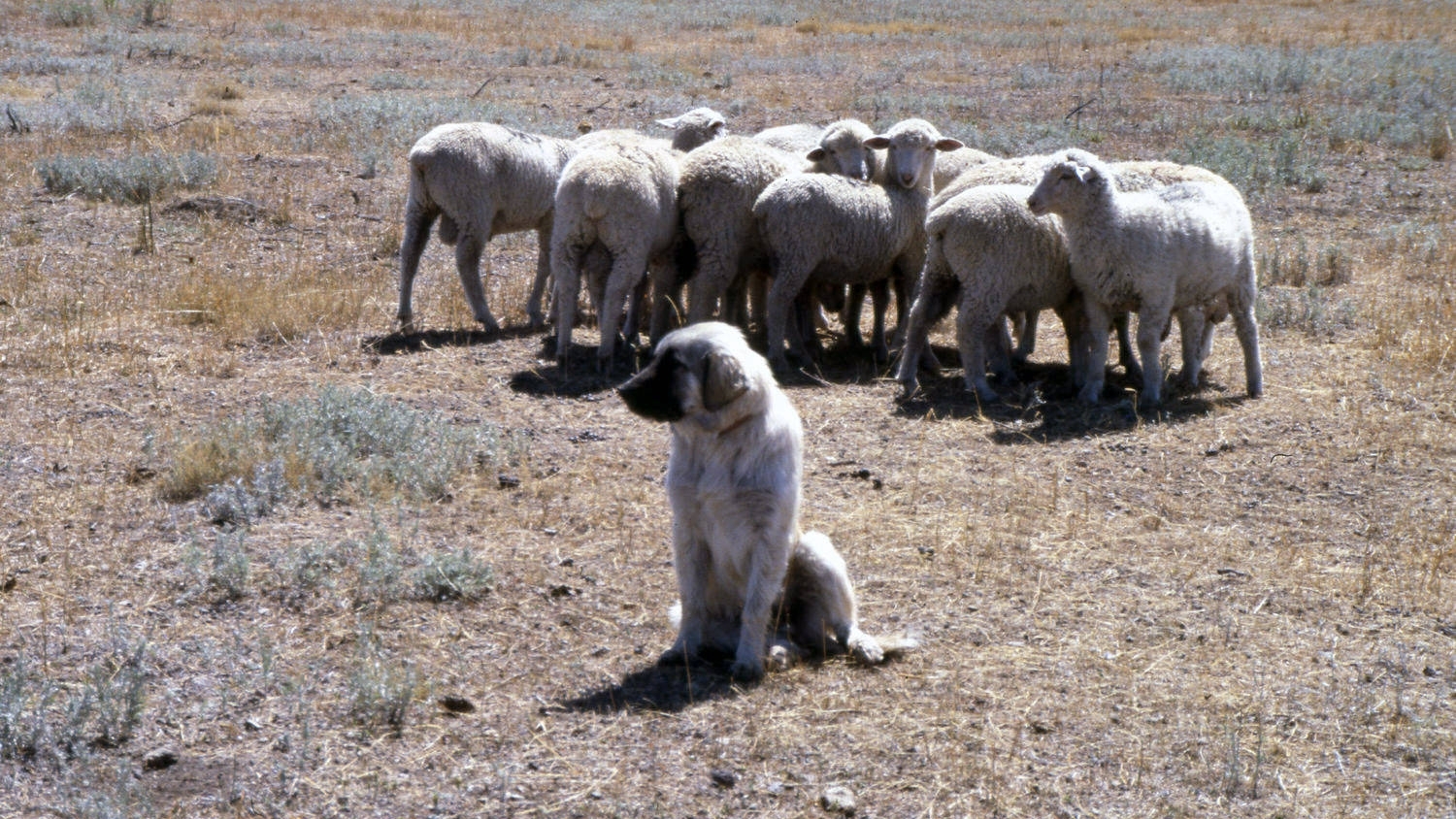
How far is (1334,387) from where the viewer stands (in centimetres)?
1026

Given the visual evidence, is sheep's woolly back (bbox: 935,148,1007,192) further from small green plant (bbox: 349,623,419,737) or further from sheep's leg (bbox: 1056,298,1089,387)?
small green plant (bbox: 349,623,419,737)

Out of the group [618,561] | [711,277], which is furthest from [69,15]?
[618,561]

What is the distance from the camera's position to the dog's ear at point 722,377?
5270 mm

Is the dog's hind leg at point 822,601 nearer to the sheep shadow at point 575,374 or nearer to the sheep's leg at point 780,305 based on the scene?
the sheep shadow at point 575,374

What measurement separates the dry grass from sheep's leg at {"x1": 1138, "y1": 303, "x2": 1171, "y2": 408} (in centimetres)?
21

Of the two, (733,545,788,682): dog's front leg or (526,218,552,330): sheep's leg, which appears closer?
(733,545,788,682): dog's front leg

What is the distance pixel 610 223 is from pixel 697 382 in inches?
204

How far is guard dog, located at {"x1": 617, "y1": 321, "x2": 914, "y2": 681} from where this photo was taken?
5.30 metres

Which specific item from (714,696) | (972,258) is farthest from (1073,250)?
(714,696)

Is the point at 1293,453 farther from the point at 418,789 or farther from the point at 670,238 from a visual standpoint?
the point at 418,789

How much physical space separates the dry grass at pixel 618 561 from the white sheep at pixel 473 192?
50 centimetres

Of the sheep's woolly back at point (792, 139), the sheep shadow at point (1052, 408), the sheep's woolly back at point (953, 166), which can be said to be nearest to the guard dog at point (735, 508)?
the sheep shadow at point (1052, 408)

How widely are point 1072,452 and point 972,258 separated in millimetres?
1712

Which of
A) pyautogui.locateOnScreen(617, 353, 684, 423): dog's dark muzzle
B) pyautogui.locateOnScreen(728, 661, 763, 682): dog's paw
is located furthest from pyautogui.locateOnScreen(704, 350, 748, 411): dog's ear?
pyautogui.locateOnScreen(728, 661, 763, 682): dog's paw
